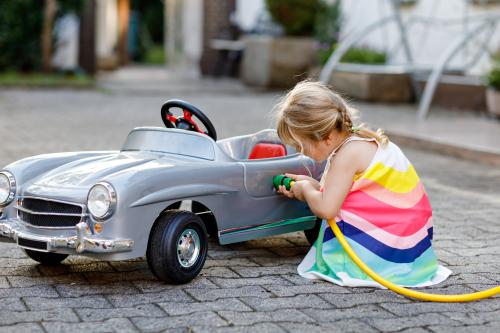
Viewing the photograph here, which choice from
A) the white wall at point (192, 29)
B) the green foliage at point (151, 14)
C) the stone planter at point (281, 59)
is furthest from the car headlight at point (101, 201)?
the green foliage at point (151, 14)

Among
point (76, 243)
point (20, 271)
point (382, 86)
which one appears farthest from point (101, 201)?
point (382, 86)

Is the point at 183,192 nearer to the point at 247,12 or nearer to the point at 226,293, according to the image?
the point at 226,293

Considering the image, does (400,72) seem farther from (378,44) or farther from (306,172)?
(306,172)

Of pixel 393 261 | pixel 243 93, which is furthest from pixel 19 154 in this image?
pixel 243 93

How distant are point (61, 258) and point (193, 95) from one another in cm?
1061

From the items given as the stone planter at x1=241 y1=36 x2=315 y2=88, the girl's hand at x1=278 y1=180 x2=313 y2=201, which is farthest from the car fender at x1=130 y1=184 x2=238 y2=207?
the stone planter at x1=241 y1=36 x2=315 y2=88

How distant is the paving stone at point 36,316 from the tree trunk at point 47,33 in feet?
41.8

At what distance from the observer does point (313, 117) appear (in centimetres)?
420

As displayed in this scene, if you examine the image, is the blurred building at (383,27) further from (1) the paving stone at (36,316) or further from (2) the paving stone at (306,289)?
(1) the paving stone at (36,316)

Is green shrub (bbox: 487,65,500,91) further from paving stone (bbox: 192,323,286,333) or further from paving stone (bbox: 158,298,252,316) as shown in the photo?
paving stone (bbox: 192,323,286,333)

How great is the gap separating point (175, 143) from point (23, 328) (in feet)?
4.60

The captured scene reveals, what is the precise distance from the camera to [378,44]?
15344mm

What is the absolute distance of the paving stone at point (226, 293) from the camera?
12.8ft

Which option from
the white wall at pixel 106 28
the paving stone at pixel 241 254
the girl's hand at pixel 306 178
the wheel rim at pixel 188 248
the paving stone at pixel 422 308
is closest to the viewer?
the paving stone at pixel 422 308
